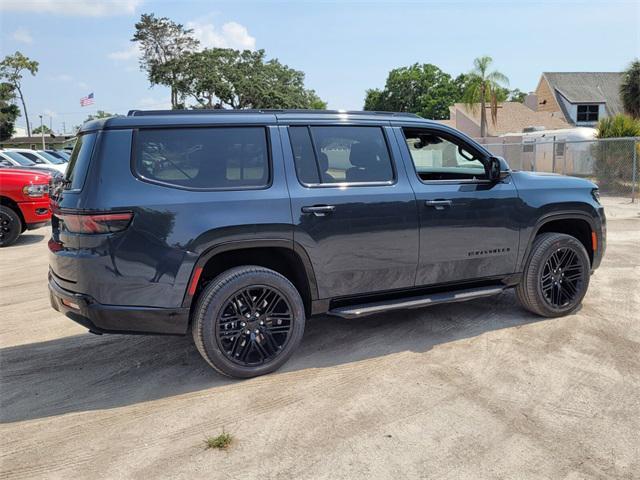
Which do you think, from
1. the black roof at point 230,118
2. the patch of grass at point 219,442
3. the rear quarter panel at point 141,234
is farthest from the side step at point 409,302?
the black roof at point 230,118

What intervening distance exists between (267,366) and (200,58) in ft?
167

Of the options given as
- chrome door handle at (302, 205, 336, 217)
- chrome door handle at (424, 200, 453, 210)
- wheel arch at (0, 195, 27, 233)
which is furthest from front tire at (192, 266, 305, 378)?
wheel arch at (0, 195, 27, 233)

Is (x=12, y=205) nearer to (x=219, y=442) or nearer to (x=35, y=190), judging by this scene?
(x=35, y=190)

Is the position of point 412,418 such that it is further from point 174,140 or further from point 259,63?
point 259,63

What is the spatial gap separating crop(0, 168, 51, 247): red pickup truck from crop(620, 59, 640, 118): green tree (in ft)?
101

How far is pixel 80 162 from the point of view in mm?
3803

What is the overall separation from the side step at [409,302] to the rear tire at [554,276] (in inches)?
13.5

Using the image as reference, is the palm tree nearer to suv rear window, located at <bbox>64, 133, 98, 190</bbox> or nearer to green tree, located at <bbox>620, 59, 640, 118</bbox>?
green tree, located at <bbox>620, 59, 640, 118</bbox>

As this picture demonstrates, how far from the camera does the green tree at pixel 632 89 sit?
29812mm

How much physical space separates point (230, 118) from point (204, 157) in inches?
14.7

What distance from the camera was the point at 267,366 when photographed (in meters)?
4.05

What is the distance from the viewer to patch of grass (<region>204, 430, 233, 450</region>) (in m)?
3.16

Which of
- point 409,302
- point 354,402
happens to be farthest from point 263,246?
point 409,302

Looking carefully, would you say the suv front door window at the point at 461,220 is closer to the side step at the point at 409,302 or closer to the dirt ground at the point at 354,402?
the side step at the point at 409,302
